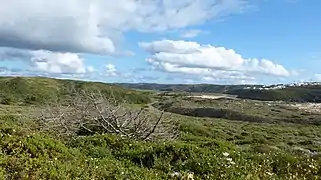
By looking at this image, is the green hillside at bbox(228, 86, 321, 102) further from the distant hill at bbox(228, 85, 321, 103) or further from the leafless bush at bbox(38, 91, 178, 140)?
the leafless bush at bbox(38, 91, 178, 140)

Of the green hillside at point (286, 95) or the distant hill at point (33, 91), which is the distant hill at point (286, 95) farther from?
the distant hill at point (33, 91)

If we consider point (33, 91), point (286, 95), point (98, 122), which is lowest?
point (286, 95)

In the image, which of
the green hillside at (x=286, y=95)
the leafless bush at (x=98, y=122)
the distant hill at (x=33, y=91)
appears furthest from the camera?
the green hillside at (x=286, y=95)

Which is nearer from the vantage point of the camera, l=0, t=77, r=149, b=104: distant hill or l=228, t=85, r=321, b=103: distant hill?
l=0, t=77, r=149, b=104: distant hill

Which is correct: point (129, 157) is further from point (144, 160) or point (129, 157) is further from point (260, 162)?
point (260, 162)

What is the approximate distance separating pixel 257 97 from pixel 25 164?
182329 mm

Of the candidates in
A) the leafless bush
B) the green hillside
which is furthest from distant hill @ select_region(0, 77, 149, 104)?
the green hillside

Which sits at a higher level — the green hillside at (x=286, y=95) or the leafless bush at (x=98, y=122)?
the leafless bush at (x=98, y=122)

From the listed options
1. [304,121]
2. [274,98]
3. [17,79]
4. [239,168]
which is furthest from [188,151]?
[274,98]

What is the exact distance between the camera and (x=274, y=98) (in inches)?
7131

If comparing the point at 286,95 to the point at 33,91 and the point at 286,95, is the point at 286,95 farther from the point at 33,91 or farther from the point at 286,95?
the point at 33,91

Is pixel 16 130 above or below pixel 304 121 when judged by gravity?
above

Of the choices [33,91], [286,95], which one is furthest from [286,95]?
[33,91]

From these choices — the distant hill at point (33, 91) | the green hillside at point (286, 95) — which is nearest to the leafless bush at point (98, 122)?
the distant hill at point (33, 91)
